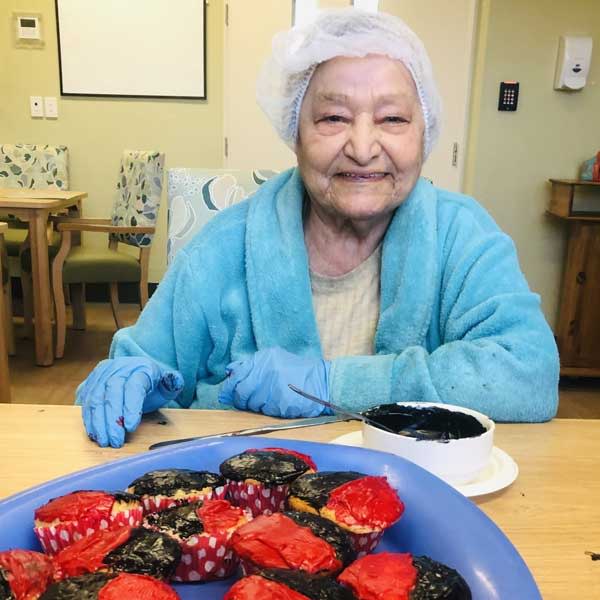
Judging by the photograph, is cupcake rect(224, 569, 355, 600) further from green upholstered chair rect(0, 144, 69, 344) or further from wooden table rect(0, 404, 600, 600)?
green upholstered chair rect(0, 144, 69, 344)

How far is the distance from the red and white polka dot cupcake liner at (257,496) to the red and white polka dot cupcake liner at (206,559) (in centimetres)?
7

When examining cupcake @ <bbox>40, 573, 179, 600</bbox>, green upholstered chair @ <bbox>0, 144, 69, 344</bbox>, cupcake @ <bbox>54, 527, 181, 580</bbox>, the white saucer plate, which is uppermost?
green upholstered chair @ <bbox>0, 144, 69, 344</bbox>

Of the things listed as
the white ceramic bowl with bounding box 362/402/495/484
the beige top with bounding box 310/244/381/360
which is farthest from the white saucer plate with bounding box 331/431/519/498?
the beige top with bounding box 310/244/381/360

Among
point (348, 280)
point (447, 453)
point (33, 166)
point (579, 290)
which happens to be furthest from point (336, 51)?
point (33, 166)

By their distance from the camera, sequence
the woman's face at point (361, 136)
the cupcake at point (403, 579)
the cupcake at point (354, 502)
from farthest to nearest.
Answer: the woman's face at point (361, 136)
the cupcake at point (354, 502)
the cupcake at point (403, 579)

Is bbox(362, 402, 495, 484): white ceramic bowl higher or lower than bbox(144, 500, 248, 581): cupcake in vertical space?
higher

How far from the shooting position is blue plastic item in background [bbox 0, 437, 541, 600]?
0.44 meters

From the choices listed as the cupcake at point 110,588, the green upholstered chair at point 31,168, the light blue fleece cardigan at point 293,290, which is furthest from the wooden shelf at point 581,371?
the green upholstered chair at point 31,168

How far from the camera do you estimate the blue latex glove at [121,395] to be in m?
0.77

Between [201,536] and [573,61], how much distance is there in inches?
125

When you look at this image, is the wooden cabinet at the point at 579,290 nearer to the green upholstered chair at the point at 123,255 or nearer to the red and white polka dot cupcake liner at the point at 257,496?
the green upholstered chair at the point at 123,255

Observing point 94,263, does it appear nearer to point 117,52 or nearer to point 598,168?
point 117,52

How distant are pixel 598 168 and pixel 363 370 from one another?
2616mm

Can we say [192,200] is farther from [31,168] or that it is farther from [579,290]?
[31,168]
